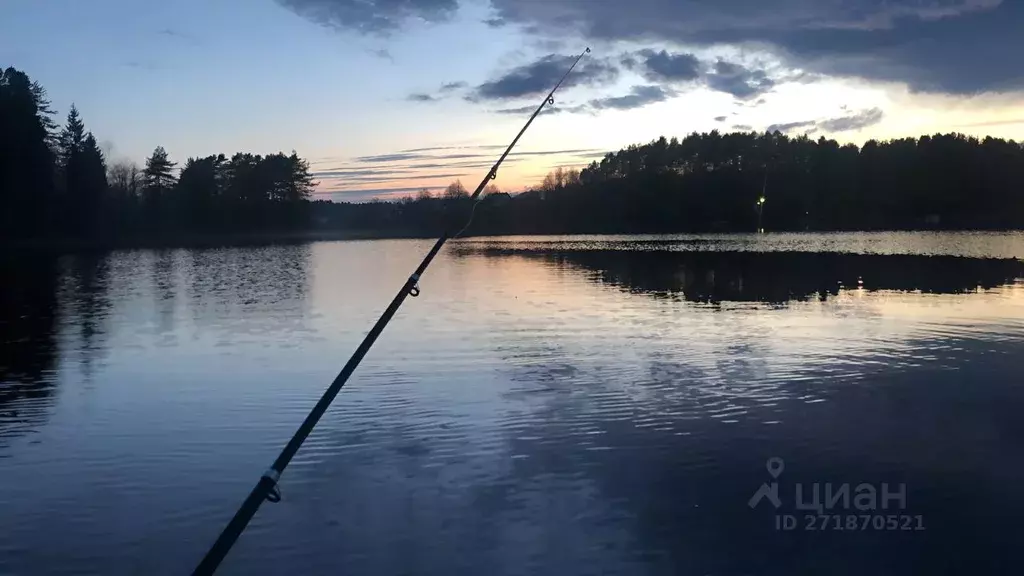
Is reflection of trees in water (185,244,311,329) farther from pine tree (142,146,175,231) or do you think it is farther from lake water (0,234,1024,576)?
pine tree (142,146,175,231)

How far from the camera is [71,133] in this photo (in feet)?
301

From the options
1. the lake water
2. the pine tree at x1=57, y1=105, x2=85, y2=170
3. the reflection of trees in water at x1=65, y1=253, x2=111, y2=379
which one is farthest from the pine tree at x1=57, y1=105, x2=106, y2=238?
the lake water

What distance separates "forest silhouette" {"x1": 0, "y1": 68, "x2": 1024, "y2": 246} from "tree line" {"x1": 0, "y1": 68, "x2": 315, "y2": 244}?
0.28 m

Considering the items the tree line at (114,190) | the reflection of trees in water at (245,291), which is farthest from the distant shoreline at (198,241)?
the reflection of trees in water at (245,291)

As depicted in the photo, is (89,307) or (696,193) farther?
(696,193)

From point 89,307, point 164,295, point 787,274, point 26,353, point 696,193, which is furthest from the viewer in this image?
point 696,193

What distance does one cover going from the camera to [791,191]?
120 metres

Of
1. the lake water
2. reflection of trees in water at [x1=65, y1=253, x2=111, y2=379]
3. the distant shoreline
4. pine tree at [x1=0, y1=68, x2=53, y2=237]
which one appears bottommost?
the lake water

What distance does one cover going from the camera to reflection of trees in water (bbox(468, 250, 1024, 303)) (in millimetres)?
26203

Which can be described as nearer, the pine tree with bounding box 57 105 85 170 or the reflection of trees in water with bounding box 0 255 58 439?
the reflection of trees in water with bounding box 0 255 58 439

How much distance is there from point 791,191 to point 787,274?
305 ft

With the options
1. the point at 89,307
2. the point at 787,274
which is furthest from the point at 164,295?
the point at 787,274

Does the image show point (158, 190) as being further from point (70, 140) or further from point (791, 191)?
point (791, 191)

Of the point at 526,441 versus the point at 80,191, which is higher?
the point at 80,191
